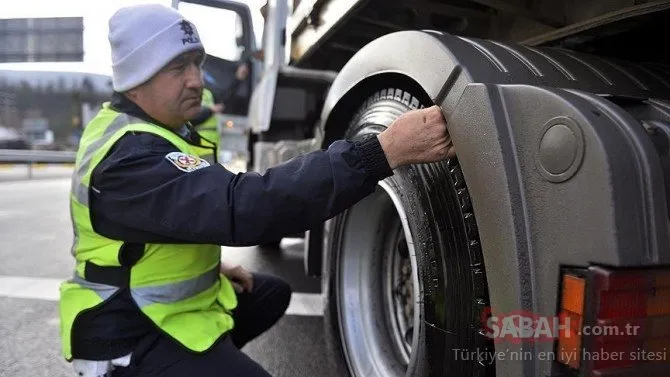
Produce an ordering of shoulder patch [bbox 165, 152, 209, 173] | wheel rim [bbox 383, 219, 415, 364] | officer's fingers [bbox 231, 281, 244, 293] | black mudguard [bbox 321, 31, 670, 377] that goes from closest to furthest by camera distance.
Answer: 1. black mudguard [bbox 321, 31, 670, 377]
2. shoulder patch [bbox 165, 152, 209, 173]
3. wheel rim [bbox 383, 219, 415, 364]
4. officer's fingers [bbox 231, 281, 244, 293]

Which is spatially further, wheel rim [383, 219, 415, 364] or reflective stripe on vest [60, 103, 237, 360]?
wheel rim [383, 219, 415, 364]

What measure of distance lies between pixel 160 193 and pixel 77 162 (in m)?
0.41

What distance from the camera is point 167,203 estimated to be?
1.40m

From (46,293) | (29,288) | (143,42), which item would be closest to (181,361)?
(143,42)

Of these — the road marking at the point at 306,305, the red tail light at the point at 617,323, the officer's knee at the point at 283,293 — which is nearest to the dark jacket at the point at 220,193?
the red tail light at the point at 617,323

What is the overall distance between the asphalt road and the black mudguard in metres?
1.63

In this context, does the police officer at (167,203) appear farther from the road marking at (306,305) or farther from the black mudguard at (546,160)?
the road marking at (306,305)

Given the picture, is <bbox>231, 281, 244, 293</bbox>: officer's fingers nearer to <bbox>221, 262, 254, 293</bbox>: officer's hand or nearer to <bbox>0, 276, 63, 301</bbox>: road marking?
<bbox>221, 262, 254, 293</bbox>: officer's hand

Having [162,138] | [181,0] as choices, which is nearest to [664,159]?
[162,138]

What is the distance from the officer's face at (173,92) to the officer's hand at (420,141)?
74cm

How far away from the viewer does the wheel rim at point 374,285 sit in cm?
201

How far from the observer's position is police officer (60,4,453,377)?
52.3 inches

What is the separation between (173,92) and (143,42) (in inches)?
6.9

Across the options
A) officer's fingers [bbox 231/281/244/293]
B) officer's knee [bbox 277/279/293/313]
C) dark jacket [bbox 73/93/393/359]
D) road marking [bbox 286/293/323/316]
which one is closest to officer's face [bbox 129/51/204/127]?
dark jacket [bbox 73/93/393/359]
